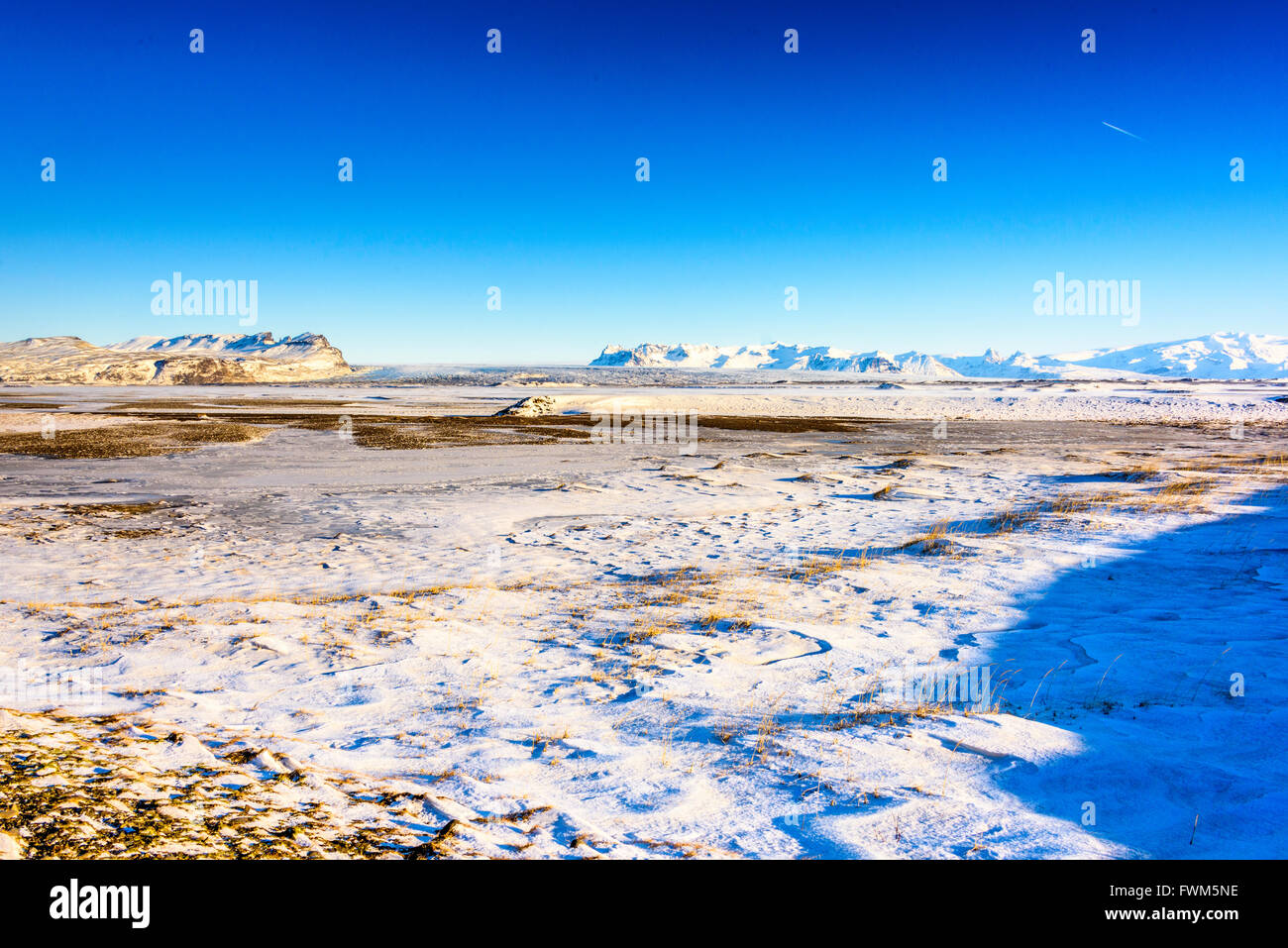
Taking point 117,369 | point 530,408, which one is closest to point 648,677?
point 530,408

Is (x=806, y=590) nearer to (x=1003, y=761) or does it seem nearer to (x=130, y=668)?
(x=1003, y=761)

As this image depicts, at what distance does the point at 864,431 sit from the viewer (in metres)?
35.6

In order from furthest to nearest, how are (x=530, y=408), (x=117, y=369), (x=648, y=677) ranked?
(x=117, y=369), (x=530, y=408), (x=648, y=677)

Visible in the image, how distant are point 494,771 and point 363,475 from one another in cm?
1682

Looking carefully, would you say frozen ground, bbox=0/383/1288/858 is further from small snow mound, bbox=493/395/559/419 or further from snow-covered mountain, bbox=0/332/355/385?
snow-covered mountain, bbox=0/332/355/385

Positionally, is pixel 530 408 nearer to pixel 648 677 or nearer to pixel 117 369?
pixel 648 677

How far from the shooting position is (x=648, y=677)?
5984mm

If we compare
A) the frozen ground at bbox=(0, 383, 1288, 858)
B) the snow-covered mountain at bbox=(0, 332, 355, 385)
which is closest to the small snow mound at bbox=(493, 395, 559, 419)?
the frozen ground at bbox=(0, 383, 1288, 858)

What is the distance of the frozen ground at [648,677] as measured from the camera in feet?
11.9

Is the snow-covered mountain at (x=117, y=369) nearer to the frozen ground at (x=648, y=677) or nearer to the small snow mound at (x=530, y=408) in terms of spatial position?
the small snow mound at (x=530, y=408)

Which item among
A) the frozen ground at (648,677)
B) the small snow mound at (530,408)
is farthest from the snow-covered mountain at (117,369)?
the frozen ground at (648,677)

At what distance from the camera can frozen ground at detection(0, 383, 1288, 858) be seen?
3.62 m

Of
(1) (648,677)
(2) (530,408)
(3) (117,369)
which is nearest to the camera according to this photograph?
(1) (648,677)
